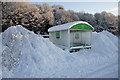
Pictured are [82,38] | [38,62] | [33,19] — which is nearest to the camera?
[38,62]

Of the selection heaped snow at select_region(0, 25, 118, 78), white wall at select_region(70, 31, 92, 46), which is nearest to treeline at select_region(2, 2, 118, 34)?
white wall at select_region(70, 31, 92, 46)

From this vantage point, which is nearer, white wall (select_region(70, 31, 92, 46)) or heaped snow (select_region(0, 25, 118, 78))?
heaped snow (select_region(0, 25, 118, 78))

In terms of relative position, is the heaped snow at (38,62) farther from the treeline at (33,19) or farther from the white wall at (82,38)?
the treeline at (33,19)

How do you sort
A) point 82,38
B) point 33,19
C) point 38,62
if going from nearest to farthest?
point 38,62 < point 82,38 < point 33,19

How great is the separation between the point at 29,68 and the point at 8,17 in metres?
22.1

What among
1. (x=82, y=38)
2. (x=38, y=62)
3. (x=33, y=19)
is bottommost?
(x=38, y=62)

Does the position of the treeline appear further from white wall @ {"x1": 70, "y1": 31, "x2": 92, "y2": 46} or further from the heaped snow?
the heaped snow

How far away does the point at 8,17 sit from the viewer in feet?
74.7

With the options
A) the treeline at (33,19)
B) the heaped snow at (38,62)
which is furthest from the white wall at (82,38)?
the treeline at (33,19)

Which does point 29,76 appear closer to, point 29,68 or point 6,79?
point 29,68

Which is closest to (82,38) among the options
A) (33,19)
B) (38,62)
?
(38,62)

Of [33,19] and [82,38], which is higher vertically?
[33,19]

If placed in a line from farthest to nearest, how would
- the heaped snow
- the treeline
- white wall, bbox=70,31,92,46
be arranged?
the treeline, white wall, bbox=70,31,92,46, the heaped snow

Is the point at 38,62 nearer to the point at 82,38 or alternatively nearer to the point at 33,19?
the point at 82,38
